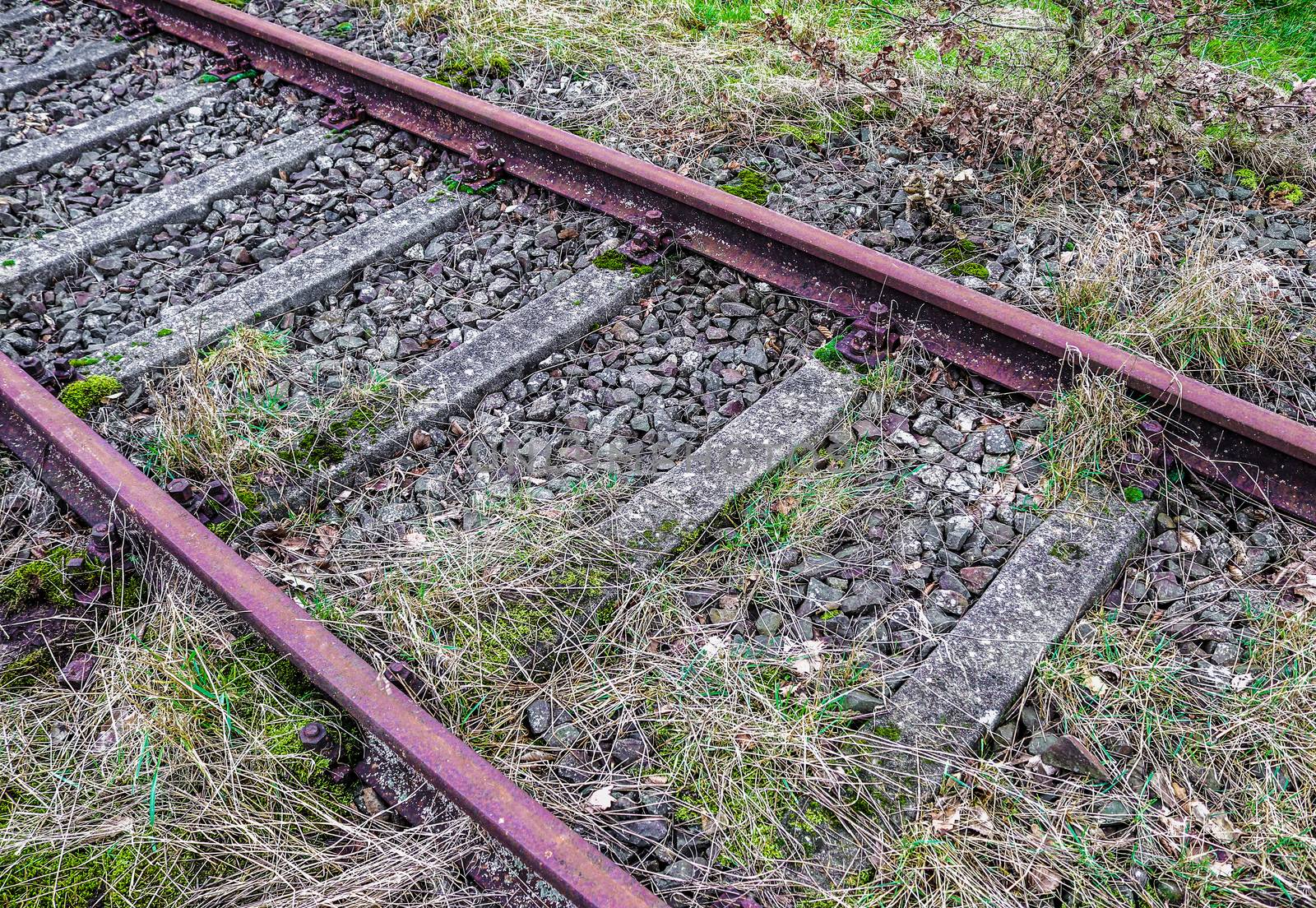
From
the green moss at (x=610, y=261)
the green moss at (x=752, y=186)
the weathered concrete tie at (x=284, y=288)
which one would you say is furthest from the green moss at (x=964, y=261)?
the weathered concrete tie at (x=284, y=288)

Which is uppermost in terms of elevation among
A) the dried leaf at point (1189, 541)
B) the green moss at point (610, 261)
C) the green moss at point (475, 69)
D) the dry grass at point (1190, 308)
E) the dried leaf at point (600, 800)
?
the green moss at point (475, 69)

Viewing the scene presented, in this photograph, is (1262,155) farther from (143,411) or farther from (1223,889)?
(143,411)

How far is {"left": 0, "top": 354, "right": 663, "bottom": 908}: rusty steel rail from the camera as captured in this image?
2139mm

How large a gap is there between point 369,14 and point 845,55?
3.11 meters

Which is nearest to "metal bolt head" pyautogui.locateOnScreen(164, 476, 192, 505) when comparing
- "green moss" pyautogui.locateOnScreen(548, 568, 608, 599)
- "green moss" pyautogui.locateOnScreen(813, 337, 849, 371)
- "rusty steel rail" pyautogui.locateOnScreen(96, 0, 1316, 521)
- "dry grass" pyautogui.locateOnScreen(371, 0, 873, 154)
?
"green moss" pyautogui.locateOnScreen(548, 568, 608, 599)

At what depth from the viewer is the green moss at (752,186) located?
4473 millimetres

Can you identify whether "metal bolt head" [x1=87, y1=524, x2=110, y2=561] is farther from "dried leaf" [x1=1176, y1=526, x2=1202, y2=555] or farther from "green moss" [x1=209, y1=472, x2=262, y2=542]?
"dried leaf" [x1=1176, y1=526, x2=1202, y2=555]

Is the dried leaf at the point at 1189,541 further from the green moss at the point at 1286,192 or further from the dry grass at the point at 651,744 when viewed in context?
the green moss at the point at 1286,192

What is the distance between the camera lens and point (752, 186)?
4.55 m

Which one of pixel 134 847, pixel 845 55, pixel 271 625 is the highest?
pixel 845 55

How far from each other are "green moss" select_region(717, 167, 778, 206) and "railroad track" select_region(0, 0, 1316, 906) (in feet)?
1.17

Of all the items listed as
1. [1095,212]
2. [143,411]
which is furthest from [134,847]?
[1095,212]

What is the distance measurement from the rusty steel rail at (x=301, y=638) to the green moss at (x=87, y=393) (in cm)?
14

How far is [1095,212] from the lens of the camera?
4375 mm
